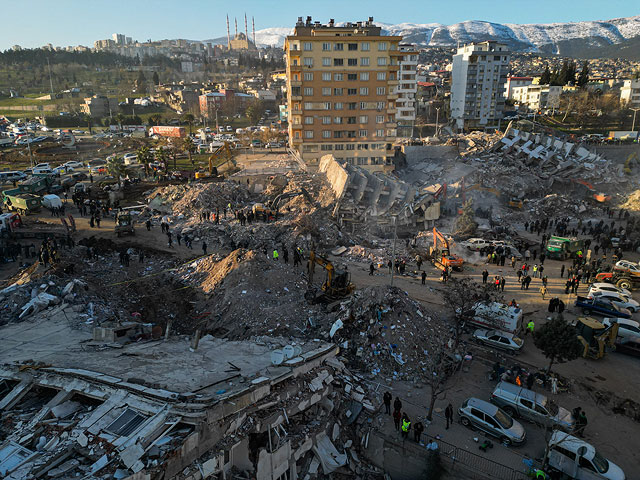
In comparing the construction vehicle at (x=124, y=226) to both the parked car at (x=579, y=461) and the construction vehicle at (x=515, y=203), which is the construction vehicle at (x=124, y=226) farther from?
the construction vehicle at (x=515, y=203)

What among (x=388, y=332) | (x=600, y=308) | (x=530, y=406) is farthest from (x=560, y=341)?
(x=600, y=308)

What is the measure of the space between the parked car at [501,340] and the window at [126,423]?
1272cm

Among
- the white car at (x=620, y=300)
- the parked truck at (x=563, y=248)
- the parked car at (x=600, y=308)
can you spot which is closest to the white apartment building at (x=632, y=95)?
the parked truck at (x=563, y=248)

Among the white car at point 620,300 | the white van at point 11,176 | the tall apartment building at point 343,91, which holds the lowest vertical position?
the white car at point 620,300

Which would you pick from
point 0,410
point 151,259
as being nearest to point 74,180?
point 151,259

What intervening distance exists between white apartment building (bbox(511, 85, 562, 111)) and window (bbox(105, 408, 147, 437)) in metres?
92.0

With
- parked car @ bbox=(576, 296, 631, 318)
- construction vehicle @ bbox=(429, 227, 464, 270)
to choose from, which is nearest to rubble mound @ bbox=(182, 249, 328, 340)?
construction vehicle @ bbox=(429, 227, 464, 270)

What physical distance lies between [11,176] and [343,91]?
125ft

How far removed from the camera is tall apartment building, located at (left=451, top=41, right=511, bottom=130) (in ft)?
252

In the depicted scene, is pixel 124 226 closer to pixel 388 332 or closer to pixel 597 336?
pixel 388 332

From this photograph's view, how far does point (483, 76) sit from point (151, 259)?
73051 millimetres

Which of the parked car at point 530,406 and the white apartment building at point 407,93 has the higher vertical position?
the white apartment building at point 407,93

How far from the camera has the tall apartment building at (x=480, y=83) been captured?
76750 mm

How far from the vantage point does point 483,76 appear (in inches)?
3051
